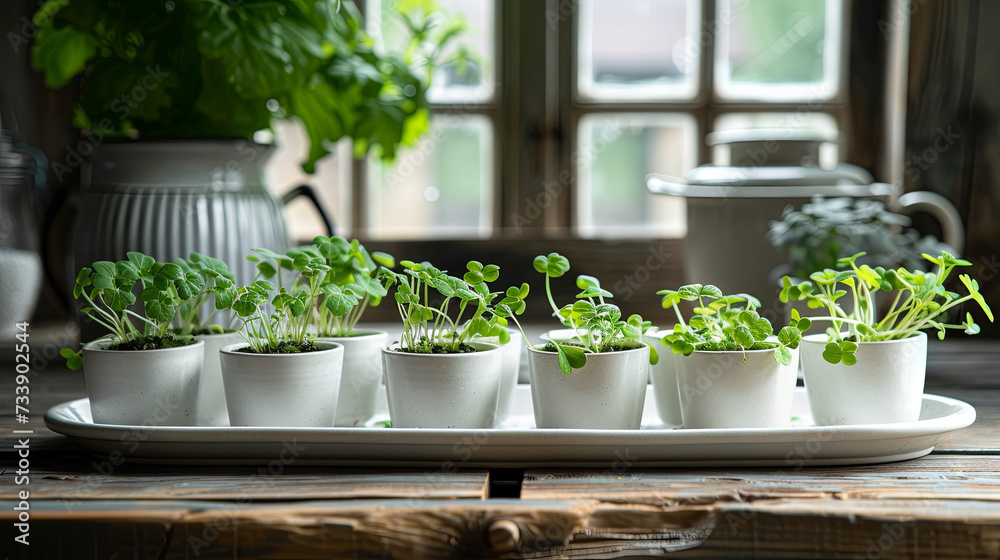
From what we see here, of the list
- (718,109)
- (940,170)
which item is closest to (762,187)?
(940,170)

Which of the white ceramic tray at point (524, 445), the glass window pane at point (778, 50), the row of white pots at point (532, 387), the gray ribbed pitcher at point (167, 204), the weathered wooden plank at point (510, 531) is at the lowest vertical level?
the weathered wooden plank at point (510, 531)

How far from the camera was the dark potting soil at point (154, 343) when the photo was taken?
67 centimetres

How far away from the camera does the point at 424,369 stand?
2.05 feet

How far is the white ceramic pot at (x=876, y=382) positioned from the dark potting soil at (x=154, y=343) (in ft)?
1.76

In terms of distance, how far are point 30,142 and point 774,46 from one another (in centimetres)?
168

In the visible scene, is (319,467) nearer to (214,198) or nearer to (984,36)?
(214,198)

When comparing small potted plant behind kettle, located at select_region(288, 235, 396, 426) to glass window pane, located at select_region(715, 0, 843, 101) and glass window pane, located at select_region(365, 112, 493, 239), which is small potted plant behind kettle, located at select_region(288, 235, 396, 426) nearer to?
glass window pane, located at select_region(365, 112, 493, 239)

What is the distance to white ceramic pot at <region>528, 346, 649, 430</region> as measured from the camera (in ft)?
2.03

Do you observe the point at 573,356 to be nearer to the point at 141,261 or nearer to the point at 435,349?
the point at 435,349

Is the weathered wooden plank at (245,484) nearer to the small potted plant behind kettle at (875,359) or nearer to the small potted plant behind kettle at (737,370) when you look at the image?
the small potted plant behind kettle at (737,370)

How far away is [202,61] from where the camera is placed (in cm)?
93

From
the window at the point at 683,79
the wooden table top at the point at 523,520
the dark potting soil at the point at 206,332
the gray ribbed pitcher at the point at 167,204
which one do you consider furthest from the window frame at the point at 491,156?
the wooden table top at the point at 523,520

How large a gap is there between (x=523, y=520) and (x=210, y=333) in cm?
39

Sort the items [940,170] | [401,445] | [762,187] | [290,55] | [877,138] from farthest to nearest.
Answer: [877,138], [940,170], [762,187], [290,55], [401,445]
